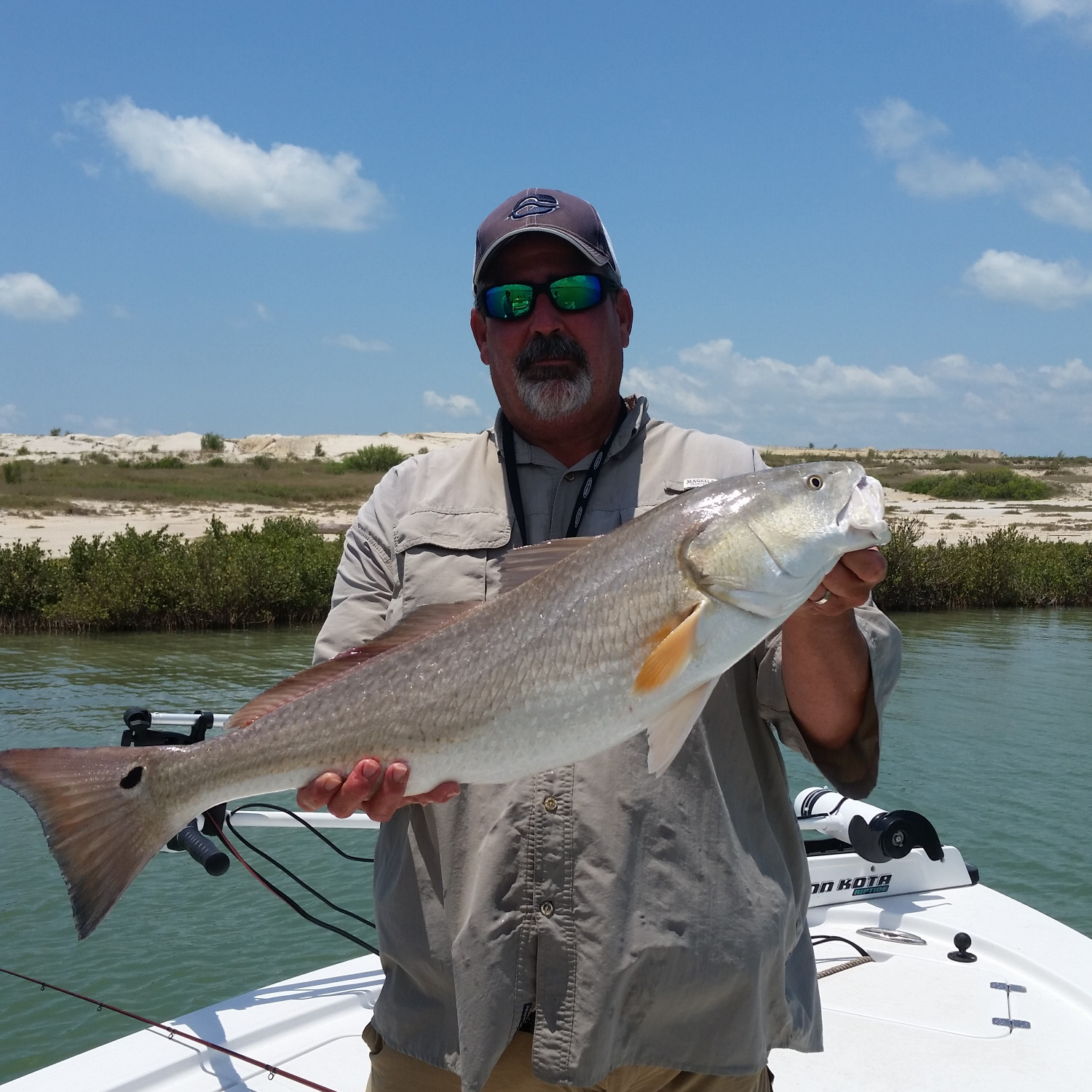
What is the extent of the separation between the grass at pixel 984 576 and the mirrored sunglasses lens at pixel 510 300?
2477cm

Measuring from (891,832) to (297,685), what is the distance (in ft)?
11.3

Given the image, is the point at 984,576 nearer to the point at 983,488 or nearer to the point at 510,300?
the point at 510,300

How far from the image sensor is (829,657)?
2.43 metres

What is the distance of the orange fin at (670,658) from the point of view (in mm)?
2248

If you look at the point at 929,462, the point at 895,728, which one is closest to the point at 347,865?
the point at 895,728

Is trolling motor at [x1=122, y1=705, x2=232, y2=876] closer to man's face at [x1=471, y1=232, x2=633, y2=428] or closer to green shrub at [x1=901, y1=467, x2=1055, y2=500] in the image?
man's face at [x1=471, y1=232, x2=633, y2=428]

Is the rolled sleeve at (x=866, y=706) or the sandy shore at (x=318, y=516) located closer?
the rolled sleeve at (x=866, y=706)

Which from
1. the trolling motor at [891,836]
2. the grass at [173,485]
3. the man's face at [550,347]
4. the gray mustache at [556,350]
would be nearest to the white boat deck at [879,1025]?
the trolling motor at [891,836]

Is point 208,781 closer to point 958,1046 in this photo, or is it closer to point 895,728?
point 958,1046

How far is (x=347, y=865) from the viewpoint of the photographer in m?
10.2

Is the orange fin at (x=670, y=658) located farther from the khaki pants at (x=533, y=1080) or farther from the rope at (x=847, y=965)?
the rope at (x=847, y=965)

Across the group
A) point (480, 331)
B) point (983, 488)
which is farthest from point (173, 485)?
point (480, 331)

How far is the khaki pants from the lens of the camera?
96.0 inches

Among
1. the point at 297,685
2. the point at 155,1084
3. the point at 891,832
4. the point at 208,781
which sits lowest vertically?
the point at 155,1084
